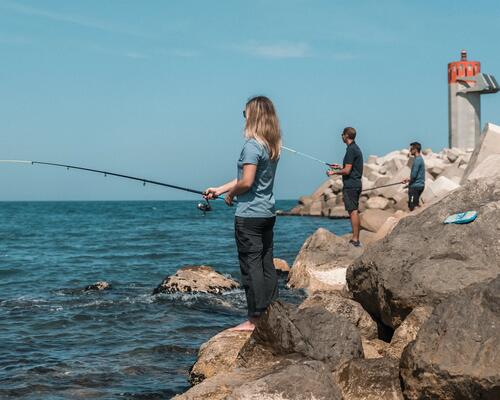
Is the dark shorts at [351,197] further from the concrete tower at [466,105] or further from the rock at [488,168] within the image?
the concrete tower at [466,105]

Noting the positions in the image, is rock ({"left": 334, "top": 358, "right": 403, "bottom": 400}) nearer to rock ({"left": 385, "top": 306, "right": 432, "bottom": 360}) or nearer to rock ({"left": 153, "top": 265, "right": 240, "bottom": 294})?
rock ({"left": 385, "top": 306, "right": 432, "bottom": 360})

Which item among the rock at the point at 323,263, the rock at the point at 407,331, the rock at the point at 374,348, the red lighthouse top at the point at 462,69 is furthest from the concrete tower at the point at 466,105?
the rock at the point at 407,331

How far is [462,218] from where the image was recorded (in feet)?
22.7

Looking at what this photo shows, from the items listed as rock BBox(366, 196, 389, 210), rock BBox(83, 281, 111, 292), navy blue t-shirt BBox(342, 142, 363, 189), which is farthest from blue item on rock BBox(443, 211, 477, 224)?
rock BBox(366, 196, 389, 210)

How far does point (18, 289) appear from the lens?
12.5 meters

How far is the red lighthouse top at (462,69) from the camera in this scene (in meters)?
36.1

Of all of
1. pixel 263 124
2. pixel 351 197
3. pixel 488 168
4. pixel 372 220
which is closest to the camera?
pixel 263 124

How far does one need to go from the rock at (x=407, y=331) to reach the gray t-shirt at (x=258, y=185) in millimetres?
1369

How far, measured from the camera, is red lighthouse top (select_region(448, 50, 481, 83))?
36.1 m

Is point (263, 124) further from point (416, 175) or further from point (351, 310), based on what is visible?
point (416, 175)

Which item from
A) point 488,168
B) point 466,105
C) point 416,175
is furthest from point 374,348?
point 466,105

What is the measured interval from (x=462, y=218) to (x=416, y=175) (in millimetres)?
7369

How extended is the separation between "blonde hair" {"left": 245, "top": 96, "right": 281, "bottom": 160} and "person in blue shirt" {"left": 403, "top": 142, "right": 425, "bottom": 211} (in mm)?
8675

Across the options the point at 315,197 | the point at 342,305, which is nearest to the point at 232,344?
the point at 342,305
